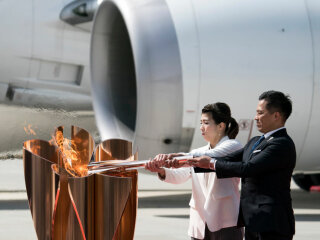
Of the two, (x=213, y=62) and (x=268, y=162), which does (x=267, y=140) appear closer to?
(x=268, y=162)

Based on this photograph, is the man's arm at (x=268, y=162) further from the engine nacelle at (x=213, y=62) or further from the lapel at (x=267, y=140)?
the engine nacelle at (x=213, y=62)

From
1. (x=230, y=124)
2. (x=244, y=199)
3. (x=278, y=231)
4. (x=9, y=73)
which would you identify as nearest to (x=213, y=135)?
(x=230, y=124)

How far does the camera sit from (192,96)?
7.48m

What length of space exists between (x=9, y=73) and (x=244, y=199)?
Result: 833 centimetres

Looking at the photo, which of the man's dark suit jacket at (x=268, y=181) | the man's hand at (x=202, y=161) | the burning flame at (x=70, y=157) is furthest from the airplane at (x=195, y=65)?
the man's dark suit jacket at (x=268, y=181)

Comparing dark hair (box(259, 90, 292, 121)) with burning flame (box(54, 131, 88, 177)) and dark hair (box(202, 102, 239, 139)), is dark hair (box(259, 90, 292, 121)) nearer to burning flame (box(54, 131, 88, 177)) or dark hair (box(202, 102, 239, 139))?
dark hair (box(202, 102, 239, 139))

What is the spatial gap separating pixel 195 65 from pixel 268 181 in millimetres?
4202

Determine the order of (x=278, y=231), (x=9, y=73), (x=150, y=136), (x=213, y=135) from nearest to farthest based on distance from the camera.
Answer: (x=278, y=231) → (x=213, y=135) → (x=150, y=136) → (x=9, y=73)

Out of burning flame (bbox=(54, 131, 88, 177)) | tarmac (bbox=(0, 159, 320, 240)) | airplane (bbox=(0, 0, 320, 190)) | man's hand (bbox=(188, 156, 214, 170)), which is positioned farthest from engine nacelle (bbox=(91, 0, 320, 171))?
man's hand (bbox=(188, 156, 214, 170))

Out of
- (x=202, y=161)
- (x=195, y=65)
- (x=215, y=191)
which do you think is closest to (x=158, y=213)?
(x=195, y=65)

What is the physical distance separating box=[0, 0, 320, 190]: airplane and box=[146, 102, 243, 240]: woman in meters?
3.47

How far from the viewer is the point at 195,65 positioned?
7449 mm

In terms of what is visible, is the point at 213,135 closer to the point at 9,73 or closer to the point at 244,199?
the point at 244,199

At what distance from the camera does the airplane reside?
7395 mm
